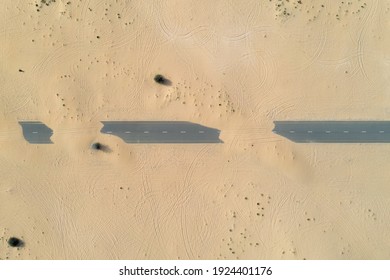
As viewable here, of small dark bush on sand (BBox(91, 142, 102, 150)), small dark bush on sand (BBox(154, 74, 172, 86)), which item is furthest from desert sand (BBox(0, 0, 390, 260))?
small dark bush on sand (BBox(91, 142, 102, 150))

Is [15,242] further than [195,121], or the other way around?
[195,121]

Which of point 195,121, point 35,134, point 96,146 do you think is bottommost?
point 96,146

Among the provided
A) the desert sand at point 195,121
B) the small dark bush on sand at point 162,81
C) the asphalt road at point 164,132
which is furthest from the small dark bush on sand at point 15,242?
the small dark bush on sand at point 162,81

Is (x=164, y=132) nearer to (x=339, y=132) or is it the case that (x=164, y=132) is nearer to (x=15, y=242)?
(x=339, y=132)

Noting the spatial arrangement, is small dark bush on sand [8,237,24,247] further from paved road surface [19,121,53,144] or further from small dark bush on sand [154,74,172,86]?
small dark bush on sand [154,74,172,86]

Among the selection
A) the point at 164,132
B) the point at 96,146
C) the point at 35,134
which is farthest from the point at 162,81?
the point at 35,134
